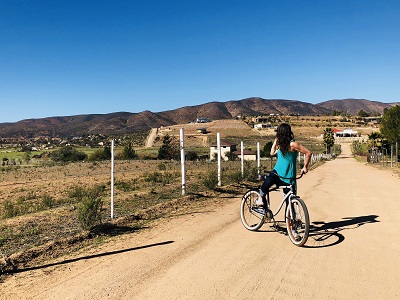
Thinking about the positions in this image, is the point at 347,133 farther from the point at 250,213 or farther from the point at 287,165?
the point at 287,165

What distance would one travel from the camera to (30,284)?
173 inches

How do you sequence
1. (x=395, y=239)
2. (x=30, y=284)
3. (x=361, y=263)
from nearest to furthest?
(x=30, y=284) < (x=361, y=263) < (x=395, y=239)

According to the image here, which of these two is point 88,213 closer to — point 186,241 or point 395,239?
point 186,241

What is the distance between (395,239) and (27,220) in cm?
831

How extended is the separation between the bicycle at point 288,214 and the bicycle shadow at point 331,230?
0.26m

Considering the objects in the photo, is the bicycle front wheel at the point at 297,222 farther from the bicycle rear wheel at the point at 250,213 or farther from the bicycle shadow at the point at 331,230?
the bicycle rear wheel at the point at 250,213

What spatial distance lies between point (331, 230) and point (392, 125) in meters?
35.9

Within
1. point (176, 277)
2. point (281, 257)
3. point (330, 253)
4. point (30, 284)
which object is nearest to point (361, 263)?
point (330, 253)

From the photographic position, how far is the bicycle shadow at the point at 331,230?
588 centimetres

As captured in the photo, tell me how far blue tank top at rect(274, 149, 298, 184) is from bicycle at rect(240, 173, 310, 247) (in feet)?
0.61

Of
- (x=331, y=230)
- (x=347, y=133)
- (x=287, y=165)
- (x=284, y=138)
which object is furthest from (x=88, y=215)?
(x=347, y=133)

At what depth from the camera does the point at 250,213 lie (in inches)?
283

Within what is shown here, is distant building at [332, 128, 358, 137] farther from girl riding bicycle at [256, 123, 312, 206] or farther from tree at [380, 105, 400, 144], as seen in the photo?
girl riding bicycle at [256, 123, 312, 206]

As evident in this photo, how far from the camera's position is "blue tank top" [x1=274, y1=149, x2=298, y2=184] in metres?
6.19
